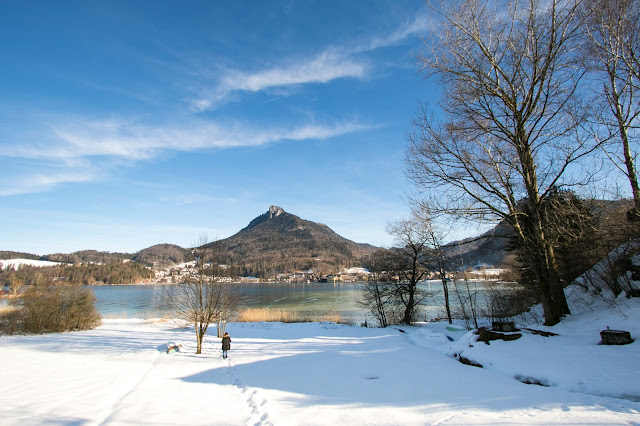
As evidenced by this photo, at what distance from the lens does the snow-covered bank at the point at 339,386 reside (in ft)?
17.5

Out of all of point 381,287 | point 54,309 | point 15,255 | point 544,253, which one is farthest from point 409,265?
point 15,255

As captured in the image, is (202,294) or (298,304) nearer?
(202,294)

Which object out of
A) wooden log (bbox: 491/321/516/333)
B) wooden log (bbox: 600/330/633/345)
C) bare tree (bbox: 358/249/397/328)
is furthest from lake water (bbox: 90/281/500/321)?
wooden log (bbox: 600/330/633/345)

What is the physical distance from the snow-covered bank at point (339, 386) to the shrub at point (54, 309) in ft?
33.5

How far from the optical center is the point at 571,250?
47.6 feet

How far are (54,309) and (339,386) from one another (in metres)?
23.7

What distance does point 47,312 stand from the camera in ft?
70.6

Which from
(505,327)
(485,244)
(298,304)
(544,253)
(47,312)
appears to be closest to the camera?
(505,327)

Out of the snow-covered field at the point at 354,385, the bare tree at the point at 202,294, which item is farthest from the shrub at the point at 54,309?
the bare tree at the point at 202,294

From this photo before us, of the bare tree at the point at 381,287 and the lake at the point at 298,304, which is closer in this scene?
the bare tree at the point at 381,287

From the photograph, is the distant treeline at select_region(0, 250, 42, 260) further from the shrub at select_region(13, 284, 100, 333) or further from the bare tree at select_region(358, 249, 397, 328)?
the bare tree at select_region(358, 249, 397, 328)

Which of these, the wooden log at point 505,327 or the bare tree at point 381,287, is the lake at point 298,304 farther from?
the wooden log at point 505,327

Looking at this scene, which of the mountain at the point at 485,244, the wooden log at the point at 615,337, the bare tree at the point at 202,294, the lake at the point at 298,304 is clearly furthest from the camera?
the lake at the point at 298,304

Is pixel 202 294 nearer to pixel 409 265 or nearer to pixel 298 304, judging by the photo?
pixel 409 265
